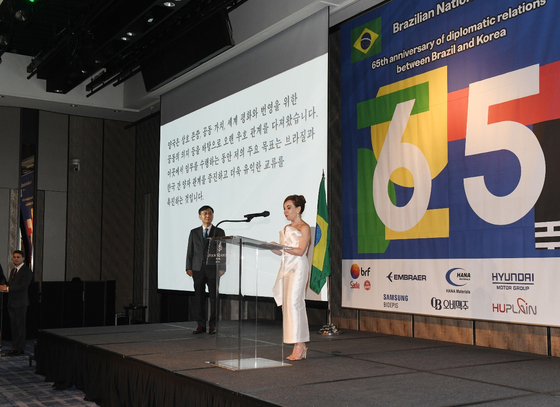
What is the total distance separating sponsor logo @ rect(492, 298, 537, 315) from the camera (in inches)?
171

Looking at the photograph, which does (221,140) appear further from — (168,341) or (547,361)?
(547,361)

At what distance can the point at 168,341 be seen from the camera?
17.9ft

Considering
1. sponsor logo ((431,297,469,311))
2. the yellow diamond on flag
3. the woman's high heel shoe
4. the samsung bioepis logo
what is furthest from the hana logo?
the yellow diamond on flag

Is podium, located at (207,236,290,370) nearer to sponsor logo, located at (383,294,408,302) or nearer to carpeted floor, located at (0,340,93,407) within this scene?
carpeted floor, located at (0,340,93,407)

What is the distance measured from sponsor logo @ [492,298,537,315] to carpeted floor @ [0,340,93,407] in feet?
11.1

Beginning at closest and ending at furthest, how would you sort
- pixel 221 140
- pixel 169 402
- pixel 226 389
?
pixel 226 389, pixel 169 402, pixel 221 140

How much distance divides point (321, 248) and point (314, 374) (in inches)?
90.5

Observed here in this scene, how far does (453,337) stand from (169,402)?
2.65 m

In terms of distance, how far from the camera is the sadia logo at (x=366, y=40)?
19.6 feet

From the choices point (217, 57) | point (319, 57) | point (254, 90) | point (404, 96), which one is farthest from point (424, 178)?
point (217, 57)

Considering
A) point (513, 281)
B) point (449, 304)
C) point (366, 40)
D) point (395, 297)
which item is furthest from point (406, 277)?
point (366, 40)

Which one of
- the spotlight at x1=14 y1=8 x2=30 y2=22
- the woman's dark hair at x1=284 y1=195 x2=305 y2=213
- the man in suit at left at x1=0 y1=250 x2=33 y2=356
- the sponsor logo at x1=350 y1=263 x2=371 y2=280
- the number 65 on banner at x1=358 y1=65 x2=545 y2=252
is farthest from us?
the man in suit at left at x1=0 y1=250 x2=33 y2=356

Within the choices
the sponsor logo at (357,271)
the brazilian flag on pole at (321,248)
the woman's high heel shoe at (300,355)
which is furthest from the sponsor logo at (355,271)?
the woman's high heel shoe at (300,355)

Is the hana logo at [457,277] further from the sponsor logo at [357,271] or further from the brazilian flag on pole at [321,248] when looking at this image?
the brazilian flag on pole at [321,248]
